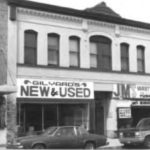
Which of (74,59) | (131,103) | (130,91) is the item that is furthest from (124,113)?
(74,59)

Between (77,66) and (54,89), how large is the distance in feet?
8.84

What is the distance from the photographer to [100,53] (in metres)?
27.5

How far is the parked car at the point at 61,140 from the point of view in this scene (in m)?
17.6

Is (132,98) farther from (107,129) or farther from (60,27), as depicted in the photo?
(60,27)

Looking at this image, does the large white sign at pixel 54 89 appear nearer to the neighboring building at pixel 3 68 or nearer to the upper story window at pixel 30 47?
the neighboring building at pixel 3 68

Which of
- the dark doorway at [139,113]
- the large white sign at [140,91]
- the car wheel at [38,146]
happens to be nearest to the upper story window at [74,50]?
the large white sign at [140,91]

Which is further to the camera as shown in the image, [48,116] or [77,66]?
[77,66]

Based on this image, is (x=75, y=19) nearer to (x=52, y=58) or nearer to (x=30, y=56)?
(x=52, y=58)

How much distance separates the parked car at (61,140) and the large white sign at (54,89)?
515 centimetres

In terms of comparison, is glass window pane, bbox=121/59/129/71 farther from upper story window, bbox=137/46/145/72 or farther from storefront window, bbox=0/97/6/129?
storefront window, bbox=0/97/6/129

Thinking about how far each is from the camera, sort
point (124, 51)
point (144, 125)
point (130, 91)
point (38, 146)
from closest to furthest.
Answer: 1. point (38, 146)
2. point (144, 125)
3. point (130, 91)
4. point (124, 51)

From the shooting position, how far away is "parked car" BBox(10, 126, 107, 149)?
17594 millimetres

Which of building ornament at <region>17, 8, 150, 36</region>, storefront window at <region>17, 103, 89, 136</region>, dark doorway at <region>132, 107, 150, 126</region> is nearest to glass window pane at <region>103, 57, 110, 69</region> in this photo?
building ornament at <region>17, 8, 150, 36</region>

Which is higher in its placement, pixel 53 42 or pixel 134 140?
pixel 53 42
